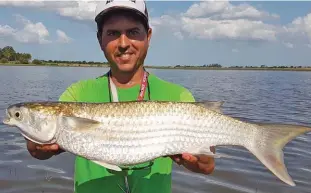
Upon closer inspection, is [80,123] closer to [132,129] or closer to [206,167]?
[132,129]

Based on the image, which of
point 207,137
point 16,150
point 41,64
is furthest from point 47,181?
point 41,64

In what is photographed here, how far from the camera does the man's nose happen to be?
4.11 m

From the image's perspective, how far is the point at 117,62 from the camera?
13.9 feet

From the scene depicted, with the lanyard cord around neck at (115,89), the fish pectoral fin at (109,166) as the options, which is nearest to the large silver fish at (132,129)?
the fish pectoral fin at (109,166)

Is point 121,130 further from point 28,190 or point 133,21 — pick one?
point 28,190

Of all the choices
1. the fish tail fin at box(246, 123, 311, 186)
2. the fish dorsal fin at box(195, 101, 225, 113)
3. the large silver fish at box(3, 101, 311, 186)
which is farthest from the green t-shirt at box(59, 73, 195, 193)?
the fish tail fin at box(246, 123, 311, 186)

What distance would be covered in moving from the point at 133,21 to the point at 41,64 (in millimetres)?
169232

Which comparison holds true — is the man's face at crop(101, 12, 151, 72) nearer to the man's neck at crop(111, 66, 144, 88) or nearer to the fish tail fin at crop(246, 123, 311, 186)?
the man's neck at crop(111, 66, 144, 88)

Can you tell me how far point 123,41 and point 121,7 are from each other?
36cm

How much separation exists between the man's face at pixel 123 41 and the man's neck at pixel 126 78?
0.11 metres

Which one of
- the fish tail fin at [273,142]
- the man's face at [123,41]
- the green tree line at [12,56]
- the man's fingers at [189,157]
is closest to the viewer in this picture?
the man's fingers at [189,157]

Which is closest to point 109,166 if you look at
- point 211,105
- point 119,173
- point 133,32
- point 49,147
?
point 119,173

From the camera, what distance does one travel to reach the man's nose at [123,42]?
411 centimetres

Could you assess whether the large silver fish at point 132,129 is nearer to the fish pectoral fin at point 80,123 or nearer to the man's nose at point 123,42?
the fish pectoral fin at point 80,123
